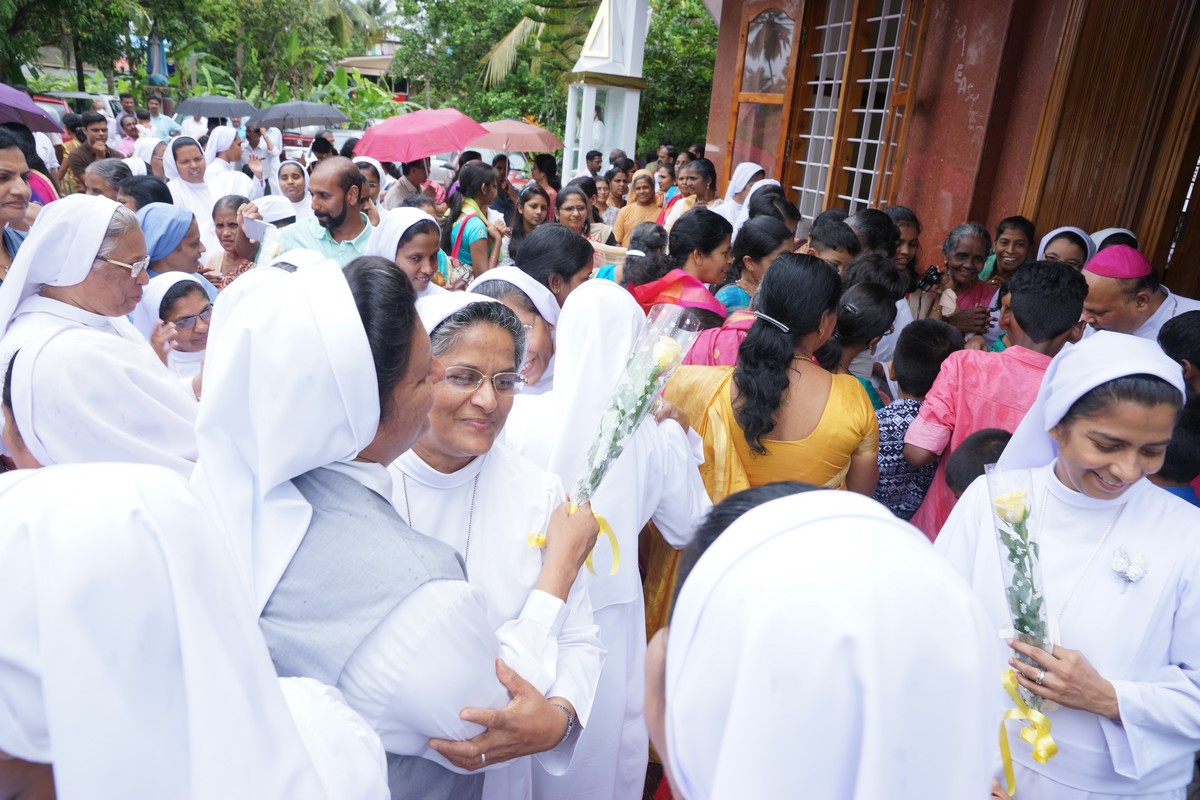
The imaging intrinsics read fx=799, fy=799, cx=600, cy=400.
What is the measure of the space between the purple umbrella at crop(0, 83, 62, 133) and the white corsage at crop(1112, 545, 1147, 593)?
32.6 ft

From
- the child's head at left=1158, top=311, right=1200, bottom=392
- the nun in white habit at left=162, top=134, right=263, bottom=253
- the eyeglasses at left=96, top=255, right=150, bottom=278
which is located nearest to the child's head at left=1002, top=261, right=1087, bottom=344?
the child's head at left=1158, top=311, right=1200, bottom=392

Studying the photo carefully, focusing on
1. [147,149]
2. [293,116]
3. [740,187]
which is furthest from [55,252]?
[293,116]

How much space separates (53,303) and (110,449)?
627 millimetres

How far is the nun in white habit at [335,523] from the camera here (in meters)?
1.39

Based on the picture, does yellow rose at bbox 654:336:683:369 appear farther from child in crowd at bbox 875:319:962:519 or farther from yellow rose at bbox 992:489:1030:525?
child in crowd at bbox 875:319:962:519

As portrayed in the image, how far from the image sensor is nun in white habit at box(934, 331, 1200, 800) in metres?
1.89

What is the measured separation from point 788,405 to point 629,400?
3.03ft

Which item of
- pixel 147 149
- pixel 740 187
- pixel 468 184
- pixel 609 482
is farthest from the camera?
pixel 147 149

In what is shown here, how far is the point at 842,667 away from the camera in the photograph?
94 cm

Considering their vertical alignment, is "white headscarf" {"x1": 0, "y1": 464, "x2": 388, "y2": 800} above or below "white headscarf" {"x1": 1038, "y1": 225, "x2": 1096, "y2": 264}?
below

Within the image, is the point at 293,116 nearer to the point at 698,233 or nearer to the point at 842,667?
the point at 698,233

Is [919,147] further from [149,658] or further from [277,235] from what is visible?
[149,658]

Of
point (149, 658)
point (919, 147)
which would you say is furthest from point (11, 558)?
point (919, 147)

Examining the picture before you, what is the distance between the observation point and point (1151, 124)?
228 inches
